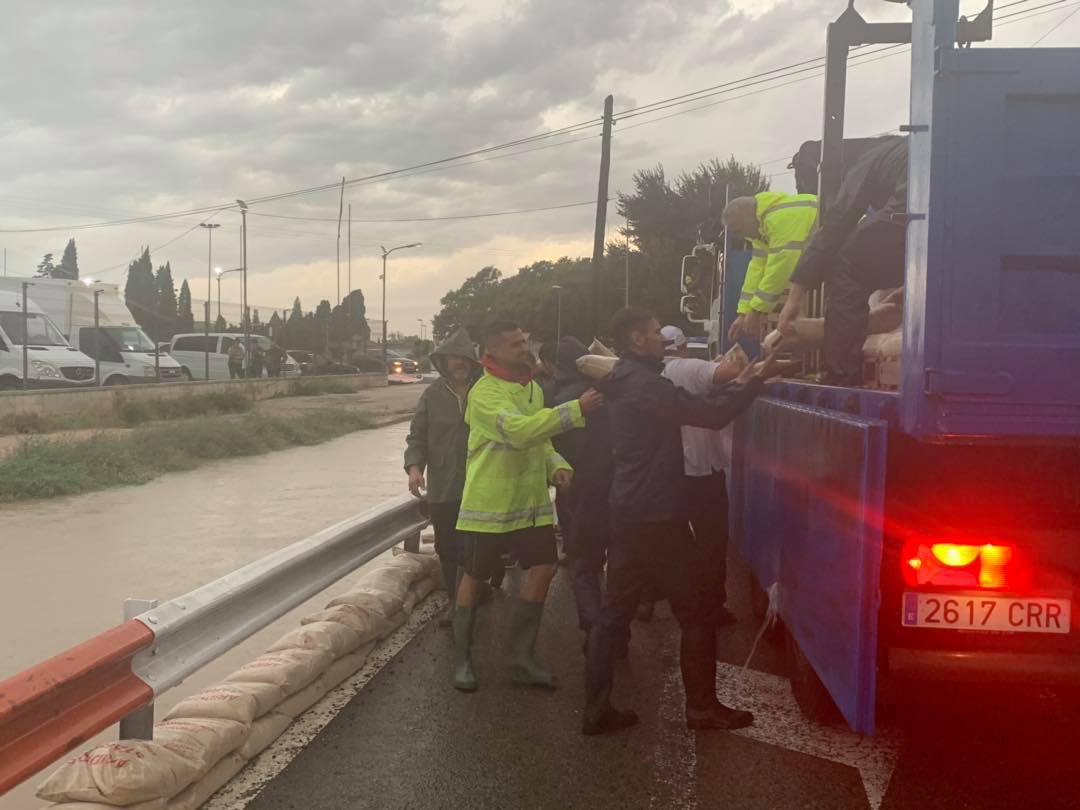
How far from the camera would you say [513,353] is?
541 cm

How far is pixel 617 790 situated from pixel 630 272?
148ft

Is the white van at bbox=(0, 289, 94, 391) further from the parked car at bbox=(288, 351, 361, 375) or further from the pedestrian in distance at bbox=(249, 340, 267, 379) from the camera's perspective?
the parked car at bbox=(288, 351, 361, 375)

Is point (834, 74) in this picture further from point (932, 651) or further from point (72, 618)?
point (72, 618)

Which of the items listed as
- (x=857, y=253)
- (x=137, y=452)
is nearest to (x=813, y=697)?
(x=857, y=253)

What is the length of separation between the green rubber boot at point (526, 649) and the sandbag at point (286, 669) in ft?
2.98

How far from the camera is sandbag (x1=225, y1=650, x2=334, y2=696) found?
14.8 feet

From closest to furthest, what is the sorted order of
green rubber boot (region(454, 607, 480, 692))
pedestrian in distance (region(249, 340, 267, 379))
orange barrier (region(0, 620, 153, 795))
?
orange barrier (region(0, 620, 153, 795)), green rubber boot (region(454, 607, 480, 692)), pedestrian in distance (region(249, 340, 267, 379))

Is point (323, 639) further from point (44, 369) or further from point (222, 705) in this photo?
point (44, 369)

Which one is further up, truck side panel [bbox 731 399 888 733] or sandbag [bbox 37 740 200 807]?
truck side panel [bbox 731 399 888 733]

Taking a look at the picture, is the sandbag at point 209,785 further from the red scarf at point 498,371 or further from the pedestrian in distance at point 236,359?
the pedestrian in distance at point 236,359

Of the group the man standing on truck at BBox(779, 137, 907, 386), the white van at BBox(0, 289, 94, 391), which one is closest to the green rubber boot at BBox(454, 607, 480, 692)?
the man standing on truck at BBox(779, 137, 907, 386)

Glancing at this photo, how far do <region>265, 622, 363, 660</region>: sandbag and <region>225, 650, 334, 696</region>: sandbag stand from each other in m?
0.07

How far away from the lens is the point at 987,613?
12.2 feet

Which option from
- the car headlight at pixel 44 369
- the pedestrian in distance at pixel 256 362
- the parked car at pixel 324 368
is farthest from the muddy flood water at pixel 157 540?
the parked car at pixel 324 368
